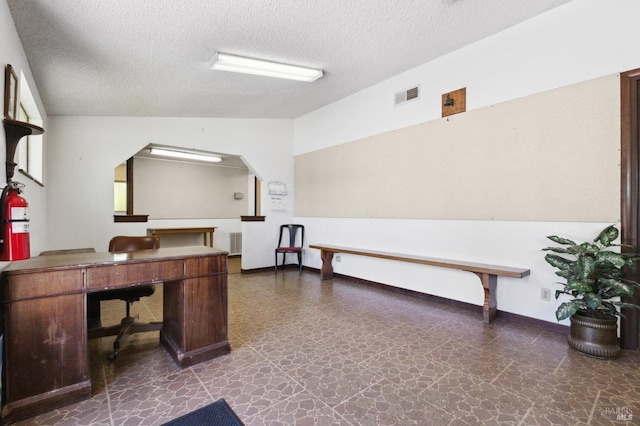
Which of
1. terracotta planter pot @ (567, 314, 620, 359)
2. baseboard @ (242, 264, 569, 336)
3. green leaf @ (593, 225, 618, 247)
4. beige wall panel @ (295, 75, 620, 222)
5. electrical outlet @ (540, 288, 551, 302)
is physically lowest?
baseboard @ (242, 264, 569, 336)

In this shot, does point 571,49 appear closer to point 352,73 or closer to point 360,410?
point 352,73

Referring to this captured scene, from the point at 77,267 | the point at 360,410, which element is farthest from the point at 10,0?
the point at 360,410

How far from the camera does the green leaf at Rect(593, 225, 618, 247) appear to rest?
2.43 meters

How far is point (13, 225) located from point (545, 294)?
4.23 m

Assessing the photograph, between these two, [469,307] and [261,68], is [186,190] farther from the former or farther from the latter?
[469,307]

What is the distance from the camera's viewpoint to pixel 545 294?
9.80ft

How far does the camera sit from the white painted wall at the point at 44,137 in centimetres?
194

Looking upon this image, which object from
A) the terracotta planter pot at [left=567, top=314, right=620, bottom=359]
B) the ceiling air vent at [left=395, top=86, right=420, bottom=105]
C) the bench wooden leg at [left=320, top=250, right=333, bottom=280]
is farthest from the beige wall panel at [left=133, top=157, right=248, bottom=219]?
the terracotta planter pot at [left=567, top=314, right=620, bottom=359]

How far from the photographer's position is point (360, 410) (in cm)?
178

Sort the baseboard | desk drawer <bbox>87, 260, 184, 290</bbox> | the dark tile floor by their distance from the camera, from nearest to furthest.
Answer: the dark tile floor < desk drawer <bbox>87, 260, 184, 290</bbox> < the baseboard

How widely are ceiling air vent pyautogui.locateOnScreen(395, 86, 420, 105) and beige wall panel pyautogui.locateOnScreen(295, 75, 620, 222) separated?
405mm

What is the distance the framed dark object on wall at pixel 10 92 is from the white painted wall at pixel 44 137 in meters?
0.05

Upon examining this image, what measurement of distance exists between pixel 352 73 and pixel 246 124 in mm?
2468

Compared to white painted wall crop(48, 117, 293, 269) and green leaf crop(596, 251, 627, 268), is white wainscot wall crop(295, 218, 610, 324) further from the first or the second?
white painted wall crop(48, 117, 293, 269)
